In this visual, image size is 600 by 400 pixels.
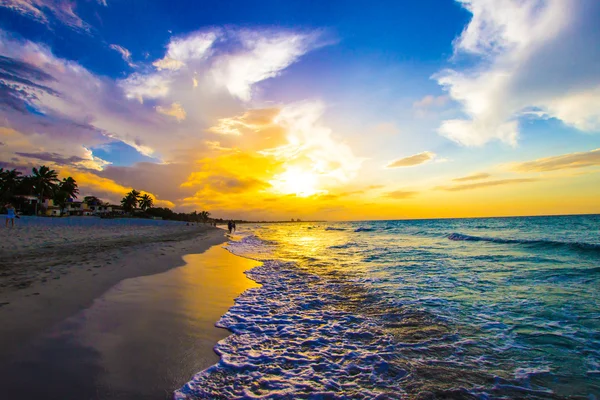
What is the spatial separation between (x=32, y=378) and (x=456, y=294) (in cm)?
1075

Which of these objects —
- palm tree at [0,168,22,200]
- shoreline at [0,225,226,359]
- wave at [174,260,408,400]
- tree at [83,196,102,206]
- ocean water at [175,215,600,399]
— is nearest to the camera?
wave at [174,260,408,400]

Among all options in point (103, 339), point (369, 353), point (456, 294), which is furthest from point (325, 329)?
point (456, 294)

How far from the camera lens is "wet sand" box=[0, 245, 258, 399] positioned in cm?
349

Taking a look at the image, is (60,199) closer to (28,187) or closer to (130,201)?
(28,187)

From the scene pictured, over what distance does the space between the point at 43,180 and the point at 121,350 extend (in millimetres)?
89136

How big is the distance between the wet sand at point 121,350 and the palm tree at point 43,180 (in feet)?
278

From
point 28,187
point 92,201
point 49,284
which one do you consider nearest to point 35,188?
point 28,187

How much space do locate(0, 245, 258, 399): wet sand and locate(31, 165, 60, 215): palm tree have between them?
84.7 m

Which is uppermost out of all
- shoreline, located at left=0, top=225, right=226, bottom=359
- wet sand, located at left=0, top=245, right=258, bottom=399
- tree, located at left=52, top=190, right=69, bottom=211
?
tree, located at left=52, top=190, right=69, bottom=211

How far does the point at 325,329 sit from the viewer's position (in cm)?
636

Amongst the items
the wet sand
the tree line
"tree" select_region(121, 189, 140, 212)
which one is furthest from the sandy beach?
"tree" select_region(121, 189, 140, 212)

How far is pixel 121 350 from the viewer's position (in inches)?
178

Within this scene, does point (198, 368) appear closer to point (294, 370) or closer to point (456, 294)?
point (294, 370)

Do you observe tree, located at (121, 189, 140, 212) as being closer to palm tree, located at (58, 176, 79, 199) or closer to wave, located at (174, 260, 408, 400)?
palm tree, located at (58, 176, 79, 199)
